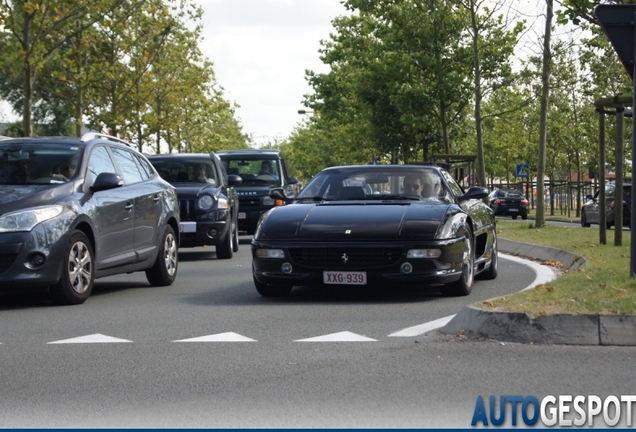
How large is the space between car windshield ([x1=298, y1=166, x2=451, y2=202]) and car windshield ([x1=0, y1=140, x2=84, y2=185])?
2426mm

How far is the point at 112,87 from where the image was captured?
41406 mm

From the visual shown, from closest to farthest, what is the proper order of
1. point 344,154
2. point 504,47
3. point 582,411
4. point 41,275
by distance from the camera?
point 582,411
point 41,275
point 504,47
point 344,154

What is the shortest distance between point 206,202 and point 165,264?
5.55 metres

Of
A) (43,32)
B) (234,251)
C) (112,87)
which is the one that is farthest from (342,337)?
(112,87)

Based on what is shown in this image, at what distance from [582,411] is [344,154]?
8054 centimetres

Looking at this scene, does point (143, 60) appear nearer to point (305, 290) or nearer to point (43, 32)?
point (43, 32)

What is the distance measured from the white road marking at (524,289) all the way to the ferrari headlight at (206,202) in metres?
4.73

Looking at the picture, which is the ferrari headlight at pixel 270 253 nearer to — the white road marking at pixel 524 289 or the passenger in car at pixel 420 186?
the passenger in car at pixel 420 186

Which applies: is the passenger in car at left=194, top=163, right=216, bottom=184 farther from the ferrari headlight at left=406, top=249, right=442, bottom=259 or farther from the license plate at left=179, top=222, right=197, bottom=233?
the ferrari headlight at left=406, top=249, right=442, bottom=259

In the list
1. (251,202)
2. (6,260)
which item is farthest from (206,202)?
(6,260)

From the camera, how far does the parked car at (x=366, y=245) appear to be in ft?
37.1

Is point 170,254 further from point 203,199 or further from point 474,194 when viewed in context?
Answer: point 203,199

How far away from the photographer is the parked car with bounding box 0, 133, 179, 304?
10945mm

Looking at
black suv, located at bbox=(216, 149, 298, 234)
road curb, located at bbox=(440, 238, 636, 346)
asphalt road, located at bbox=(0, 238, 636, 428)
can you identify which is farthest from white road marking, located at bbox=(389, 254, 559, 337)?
black suv, located at bbox=(216, 149, 298, 234)
